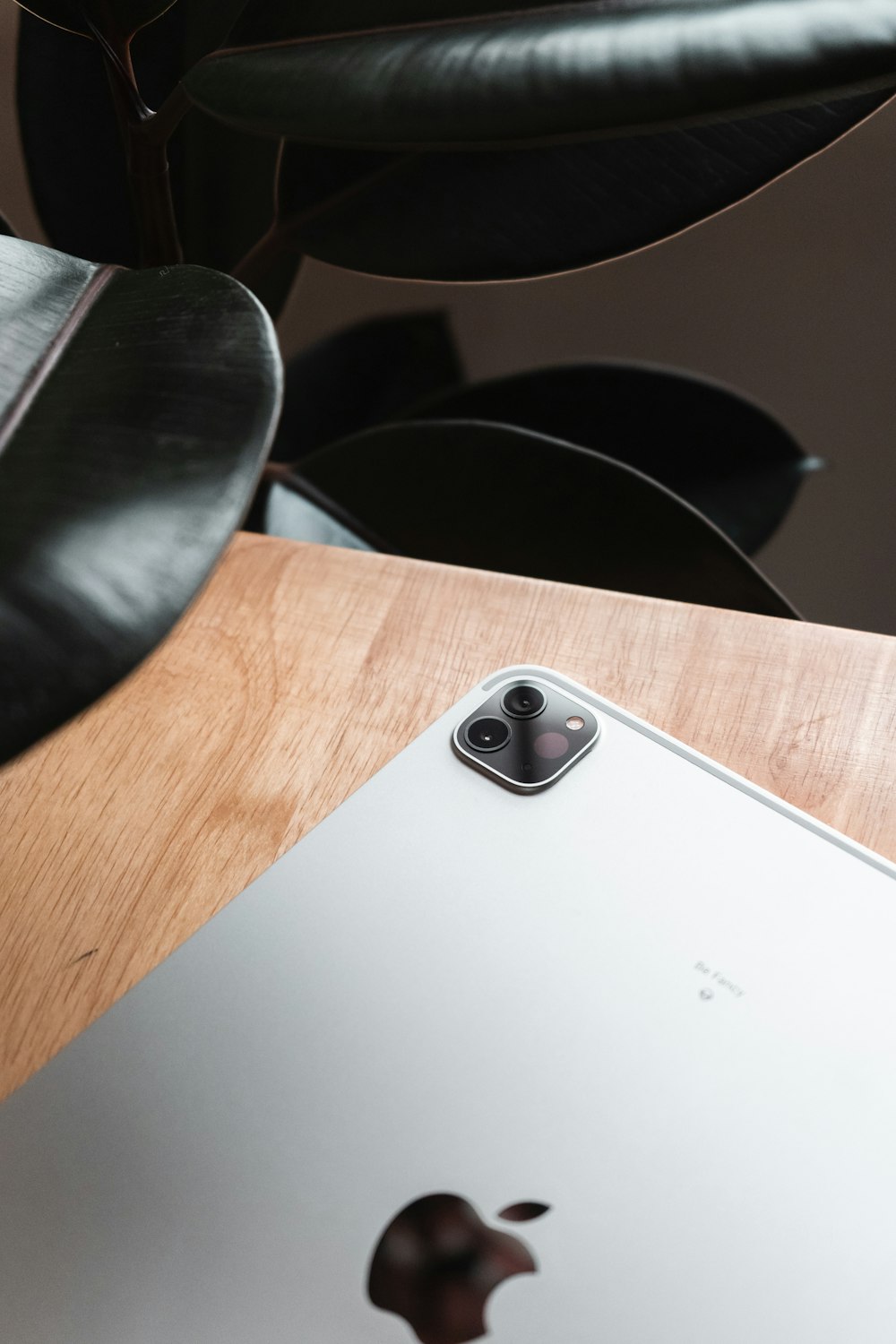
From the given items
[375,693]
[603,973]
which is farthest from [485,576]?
[603,973]

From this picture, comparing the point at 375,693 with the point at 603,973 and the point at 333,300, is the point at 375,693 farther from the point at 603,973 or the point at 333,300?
the point at 333,300

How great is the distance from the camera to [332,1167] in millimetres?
374

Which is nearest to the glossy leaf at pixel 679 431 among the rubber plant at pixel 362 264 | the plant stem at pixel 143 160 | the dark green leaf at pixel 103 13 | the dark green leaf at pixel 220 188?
the rubber plant at pixel 362 264

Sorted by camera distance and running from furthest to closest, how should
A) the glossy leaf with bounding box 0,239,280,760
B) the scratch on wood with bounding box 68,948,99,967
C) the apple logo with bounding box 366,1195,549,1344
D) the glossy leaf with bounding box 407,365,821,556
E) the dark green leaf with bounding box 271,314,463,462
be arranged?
the dark green leaf with bounding box 271,314,463,462, the glossy leaf with bounding box 407,365,821,556, the scratch on wood with bounding box 68,948,99,967, the apple logo with bounding box 366,1195,549,1344, the glossy leaf with bounding box 0,239,280,760

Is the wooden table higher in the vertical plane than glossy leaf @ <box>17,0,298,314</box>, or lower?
lower

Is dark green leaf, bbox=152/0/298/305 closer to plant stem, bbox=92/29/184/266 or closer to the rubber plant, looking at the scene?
the rubber plant

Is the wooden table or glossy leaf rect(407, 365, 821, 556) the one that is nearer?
the wooden table

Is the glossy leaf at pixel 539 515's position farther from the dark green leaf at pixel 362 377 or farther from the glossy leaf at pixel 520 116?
the dark green leaf at pixel 362 377

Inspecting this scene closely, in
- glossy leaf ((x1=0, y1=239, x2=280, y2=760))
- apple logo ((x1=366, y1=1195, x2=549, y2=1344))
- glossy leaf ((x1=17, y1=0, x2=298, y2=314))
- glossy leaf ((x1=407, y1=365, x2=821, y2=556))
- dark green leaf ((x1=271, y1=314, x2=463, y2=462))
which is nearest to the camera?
glossy leaf ((x1=0, y1=239, x2=280, y2=760))

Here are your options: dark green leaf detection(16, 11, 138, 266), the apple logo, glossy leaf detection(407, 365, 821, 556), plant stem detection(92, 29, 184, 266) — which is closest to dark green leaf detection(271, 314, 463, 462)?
glossy leaf detection(407, 365, 821, 556)

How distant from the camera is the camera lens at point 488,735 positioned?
494 millimetres

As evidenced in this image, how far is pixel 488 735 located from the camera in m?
0.50

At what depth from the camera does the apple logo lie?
346 millimetres

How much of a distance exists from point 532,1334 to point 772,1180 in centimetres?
9
